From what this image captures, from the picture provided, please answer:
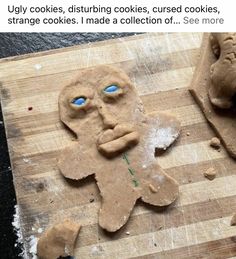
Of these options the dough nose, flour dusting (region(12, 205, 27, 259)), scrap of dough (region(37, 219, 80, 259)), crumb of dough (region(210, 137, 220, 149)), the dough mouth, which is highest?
the dough nose

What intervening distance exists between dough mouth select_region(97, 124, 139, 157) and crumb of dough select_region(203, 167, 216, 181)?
0.17m

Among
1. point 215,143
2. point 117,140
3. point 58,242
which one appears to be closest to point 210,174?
point 215,143

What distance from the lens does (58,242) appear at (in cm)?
97

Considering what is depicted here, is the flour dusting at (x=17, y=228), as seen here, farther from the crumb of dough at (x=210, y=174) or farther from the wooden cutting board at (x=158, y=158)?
the crumb of dough at (x=210, y=174)

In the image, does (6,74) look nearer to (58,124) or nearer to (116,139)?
(58,124)

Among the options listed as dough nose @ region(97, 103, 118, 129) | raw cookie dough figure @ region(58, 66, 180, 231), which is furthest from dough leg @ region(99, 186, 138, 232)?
dough nose @ region(97, 103, 118, 129)

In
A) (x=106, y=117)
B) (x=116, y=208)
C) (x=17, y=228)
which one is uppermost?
(x=106, y=117)

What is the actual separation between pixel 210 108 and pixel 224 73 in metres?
0.09

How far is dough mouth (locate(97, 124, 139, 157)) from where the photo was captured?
1007 mm

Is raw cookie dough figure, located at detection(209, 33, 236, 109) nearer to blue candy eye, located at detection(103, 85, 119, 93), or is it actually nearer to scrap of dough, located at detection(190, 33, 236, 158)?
scrap of dough, located at detection(190, 33, 236, 158)

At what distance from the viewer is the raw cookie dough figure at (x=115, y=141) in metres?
1.00

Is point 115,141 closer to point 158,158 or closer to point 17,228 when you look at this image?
point 158,158
